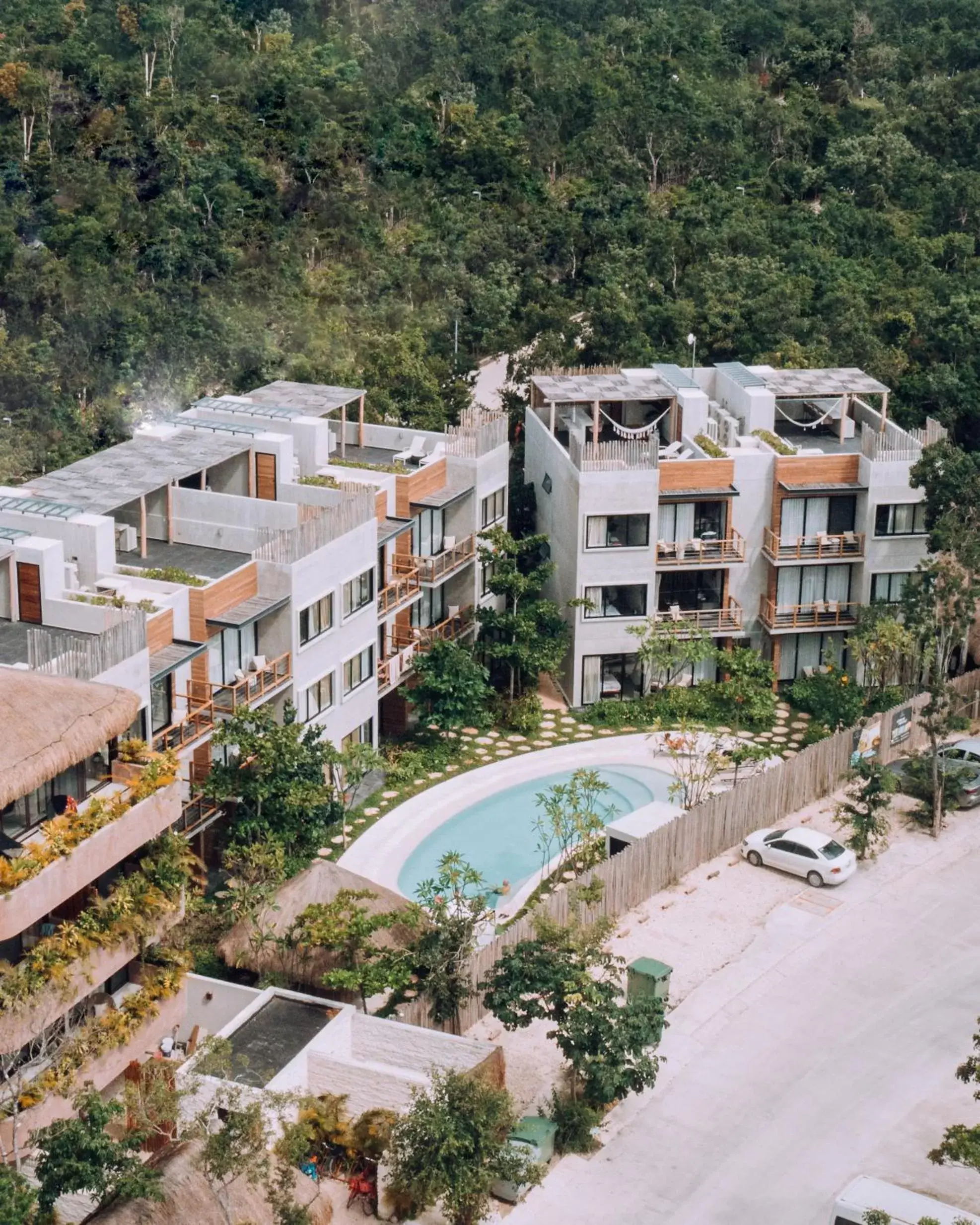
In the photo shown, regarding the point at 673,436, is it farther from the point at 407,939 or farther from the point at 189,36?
the point at 189,36

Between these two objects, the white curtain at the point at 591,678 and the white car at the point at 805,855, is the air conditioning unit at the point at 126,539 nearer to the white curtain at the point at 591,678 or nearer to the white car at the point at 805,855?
the white curtain at the point at 591,678

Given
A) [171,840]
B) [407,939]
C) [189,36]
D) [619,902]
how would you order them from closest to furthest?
[171,840] → [407,939] → [619,902] → [189,36]

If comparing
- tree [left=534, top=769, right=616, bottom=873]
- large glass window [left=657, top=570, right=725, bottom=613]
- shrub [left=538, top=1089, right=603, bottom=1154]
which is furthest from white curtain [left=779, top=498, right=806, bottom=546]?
shrub [left=538, top=1089, right=603, bottom=1154]

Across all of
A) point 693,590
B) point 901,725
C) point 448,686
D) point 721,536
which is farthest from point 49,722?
point 721,536

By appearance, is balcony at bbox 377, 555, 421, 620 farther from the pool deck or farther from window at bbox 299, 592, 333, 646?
the pool deck

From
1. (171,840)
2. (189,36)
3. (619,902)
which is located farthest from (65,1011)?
(189,36)

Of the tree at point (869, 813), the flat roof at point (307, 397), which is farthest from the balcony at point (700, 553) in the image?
the flat roof at point (307, 397)
